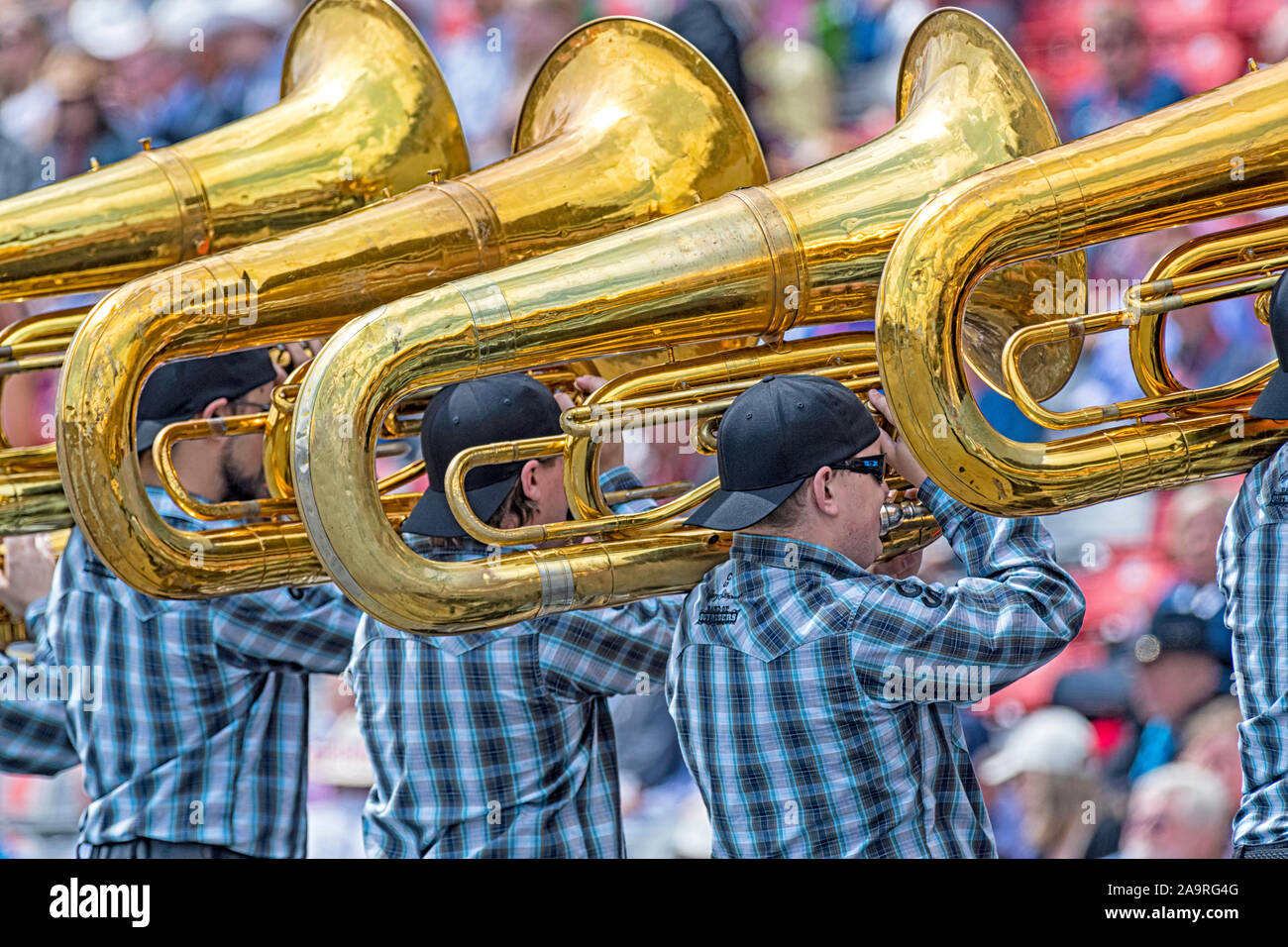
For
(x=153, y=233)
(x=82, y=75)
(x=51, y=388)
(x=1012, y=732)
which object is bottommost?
(x=1012, y=732)

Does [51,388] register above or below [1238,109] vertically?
above

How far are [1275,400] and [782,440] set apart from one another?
81 centimetres

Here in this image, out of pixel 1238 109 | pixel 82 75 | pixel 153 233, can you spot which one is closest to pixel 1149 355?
pixel 1238 109

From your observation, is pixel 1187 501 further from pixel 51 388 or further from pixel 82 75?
pixel 82 75

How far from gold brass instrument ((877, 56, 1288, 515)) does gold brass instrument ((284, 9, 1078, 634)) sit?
1.35ft

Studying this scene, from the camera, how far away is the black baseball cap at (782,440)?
301cm

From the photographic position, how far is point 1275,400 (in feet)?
9.70

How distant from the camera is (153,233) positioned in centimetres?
401

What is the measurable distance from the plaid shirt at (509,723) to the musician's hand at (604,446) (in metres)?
0.37

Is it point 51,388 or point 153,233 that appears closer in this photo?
point 153,233

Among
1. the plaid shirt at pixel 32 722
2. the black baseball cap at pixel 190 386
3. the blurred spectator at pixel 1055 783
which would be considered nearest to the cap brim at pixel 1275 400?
the blurred spectator at pixel 1055 783

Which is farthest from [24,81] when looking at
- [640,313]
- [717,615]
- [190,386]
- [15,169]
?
[717,615]

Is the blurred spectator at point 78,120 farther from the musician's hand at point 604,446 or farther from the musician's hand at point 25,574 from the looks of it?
the musician's hand at point 604,446
